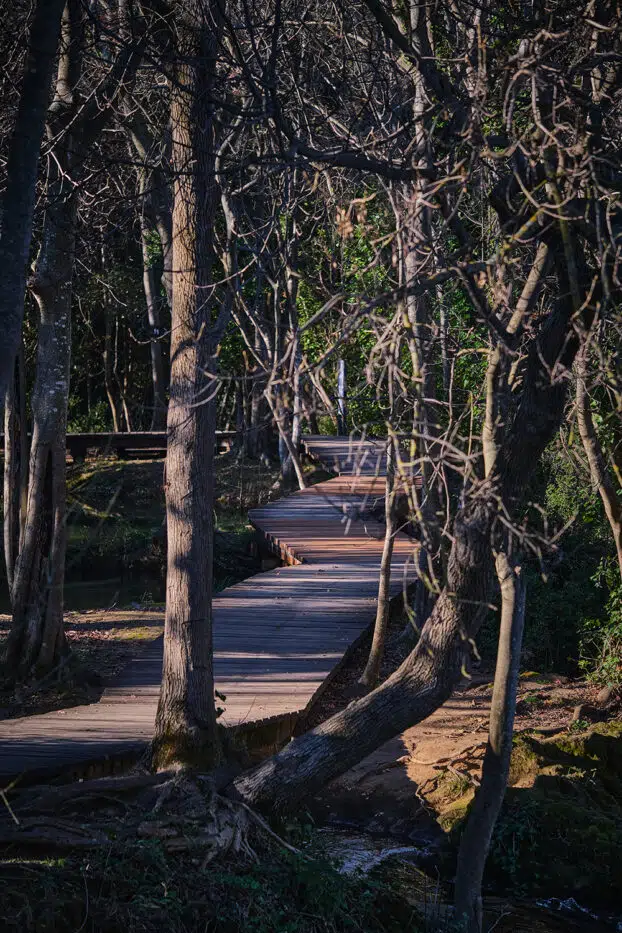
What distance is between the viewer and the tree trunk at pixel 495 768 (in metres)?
4.20

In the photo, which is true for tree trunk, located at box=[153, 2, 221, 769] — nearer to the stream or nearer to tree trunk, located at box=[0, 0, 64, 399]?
the stream

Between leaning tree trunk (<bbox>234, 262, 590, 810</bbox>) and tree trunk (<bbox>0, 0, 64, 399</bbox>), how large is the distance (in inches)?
80.4

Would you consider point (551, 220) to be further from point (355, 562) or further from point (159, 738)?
point (355, 562)

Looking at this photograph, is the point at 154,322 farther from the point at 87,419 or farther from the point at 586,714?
the point at 586,714

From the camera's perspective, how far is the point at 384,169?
4035mm

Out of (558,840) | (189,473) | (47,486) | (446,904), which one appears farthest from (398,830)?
(47,486)

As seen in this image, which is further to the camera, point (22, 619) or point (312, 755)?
point (22, 619)

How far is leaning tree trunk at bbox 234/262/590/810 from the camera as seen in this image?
4.49m

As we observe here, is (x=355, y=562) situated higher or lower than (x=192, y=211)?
lower

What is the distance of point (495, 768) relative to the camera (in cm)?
429

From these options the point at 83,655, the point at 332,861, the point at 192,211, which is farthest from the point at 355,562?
the point at 192,211

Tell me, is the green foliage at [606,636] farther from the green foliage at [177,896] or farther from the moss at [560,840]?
the green foliage at [177,896]

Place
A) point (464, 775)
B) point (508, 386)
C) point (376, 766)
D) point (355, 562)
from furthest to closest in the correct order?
1. point (355, 562)
2. point (376, 766)
3. point (464, 775)
4. point (508, 386)

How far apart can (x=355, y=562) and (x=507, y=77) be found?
309 inches
